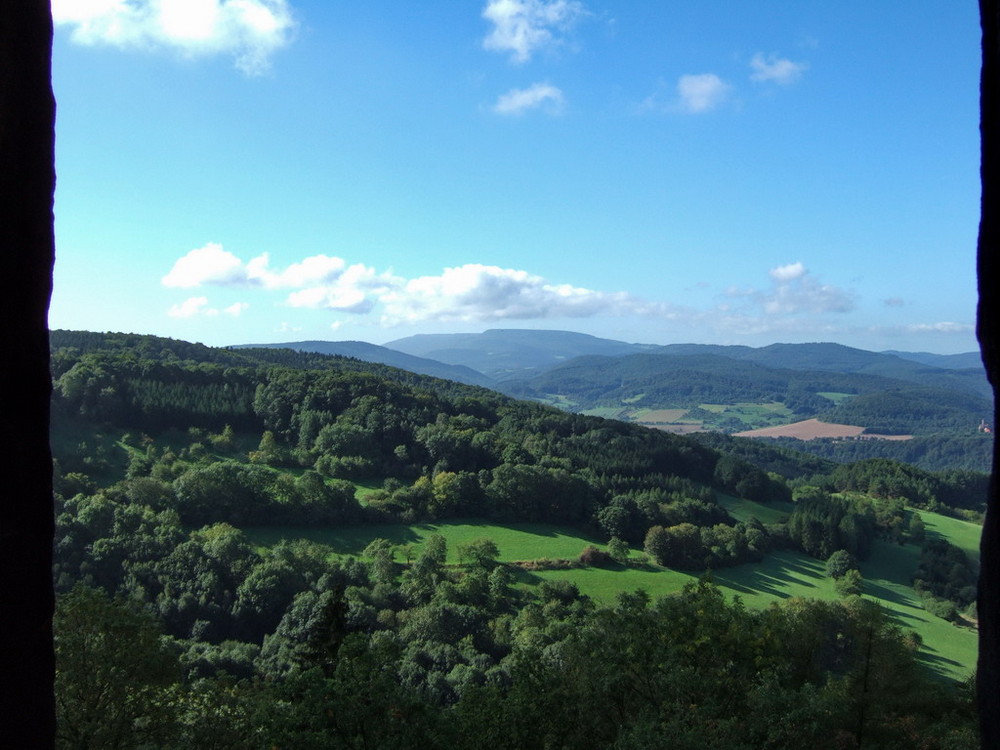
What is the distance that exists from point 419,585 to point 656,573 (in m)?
22.1

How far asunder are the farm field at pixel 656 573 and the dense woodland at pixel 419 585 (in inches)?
76.9

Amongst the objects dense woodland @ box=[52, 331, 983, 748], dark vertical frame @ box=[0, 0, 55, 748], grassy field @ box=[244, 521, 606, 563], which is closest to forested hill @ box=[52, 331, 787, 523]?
dense woodland @ box=[52, 331, 983, 748]

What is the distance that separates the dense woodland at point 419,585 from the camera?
13.7m

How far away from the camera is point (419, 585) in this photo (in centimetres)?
4581

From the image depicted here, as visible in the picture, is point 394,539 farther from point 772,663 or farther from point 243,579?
point 772,663

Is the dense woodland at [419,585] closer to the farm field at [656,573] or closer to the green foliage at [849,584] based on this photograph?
the green foliage at [849,584]

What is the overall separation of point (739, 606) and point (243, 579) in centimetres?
3623

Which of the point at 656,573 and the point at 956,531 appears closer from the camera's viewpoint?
the point at 656,573

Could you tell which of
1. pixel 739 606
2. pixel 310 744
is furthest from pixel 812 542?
pixel 310 744

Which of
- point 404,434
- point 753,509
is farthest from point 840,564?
point 404,434

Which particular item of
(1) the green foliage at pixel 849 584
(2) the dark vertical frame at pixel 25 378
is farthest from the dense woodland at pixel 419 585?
(2) the dark vertical frame at pixel 25 378

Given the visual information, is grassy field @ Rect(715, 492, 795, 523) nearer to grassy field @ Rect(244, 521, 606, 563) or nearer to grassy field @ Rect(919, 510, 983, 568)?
grassy field @ Rect(919, 510, 983, 568)

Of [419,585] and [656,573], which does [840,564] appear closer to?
[656,573]

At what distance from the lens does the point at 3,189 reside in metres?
5.68
